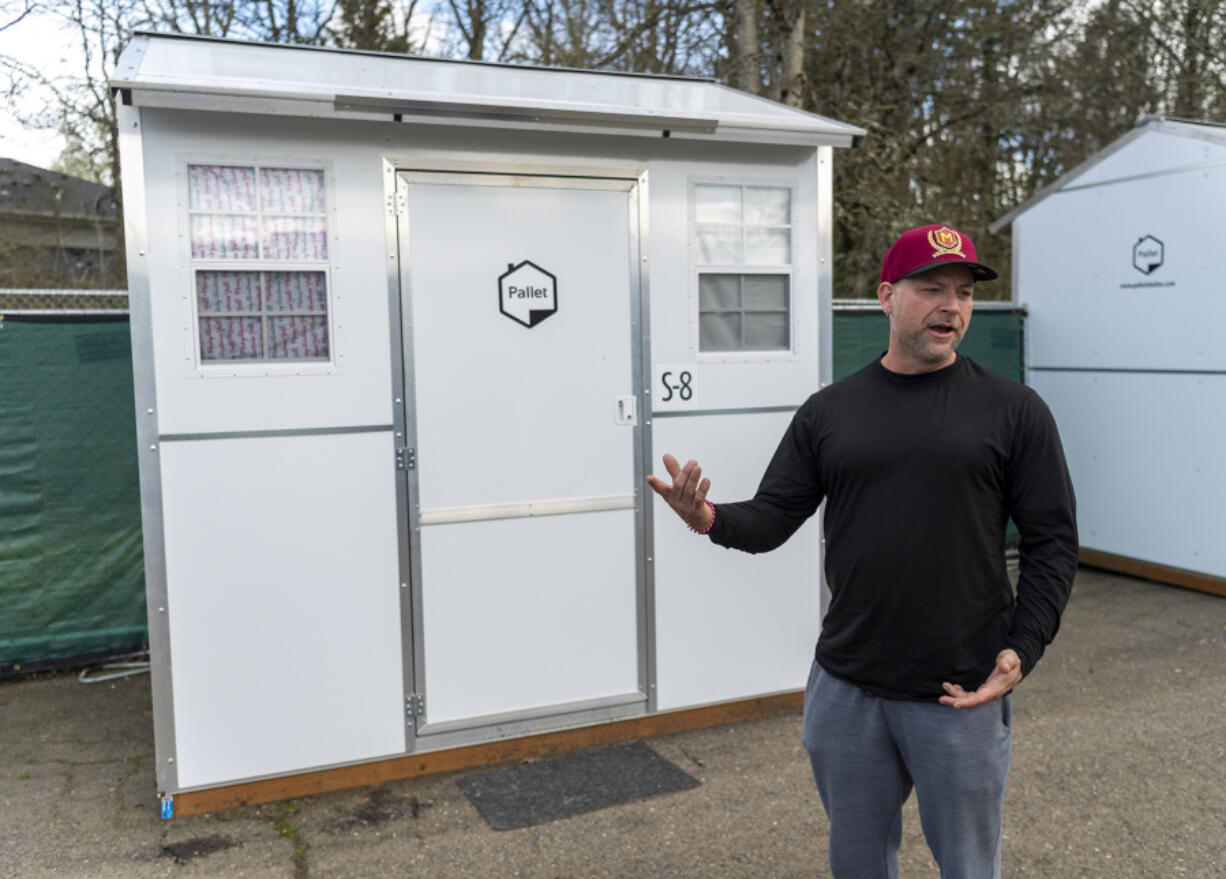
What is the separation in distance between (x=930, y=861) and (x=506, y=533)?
2013mm

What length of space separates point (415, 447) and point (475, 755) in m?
A: 1.32

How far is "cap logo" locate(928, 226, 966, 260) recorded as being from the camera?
2361 millimetres

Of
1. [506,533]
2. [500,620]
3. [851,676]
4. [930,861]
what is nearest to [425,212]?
[506,533]

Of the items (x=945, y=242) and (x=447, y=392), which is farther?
(x=447, y=392)

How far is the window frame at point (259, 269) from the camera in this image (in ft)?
12.7

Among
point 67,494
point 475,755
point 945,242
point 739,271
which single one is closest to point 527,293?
point 739,271

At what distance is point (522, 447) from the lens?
14.5 feet

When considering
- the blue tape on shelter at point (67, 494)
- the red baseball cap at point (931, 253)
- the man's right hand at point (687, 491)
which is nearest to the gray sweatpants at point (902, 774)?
the man's right hand at point (687, 491)

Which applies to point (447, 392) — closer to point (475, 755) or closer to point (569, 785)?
point (475, 755)

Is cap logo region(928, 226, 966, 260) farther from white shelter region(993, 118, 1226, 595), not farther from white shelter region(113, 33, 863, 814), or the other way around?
white shelter region(993, 118, 1226, 595)

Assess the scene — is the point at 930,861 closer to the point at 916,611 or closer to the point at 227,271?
the point at 916,611

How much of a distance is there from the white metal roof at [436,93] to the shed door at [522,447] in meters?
0.32

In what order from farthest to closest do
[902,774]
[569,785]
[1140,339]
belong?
[1140,339], [569,785], [902,774]

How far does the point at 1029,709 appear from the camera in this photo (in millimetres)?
5059
